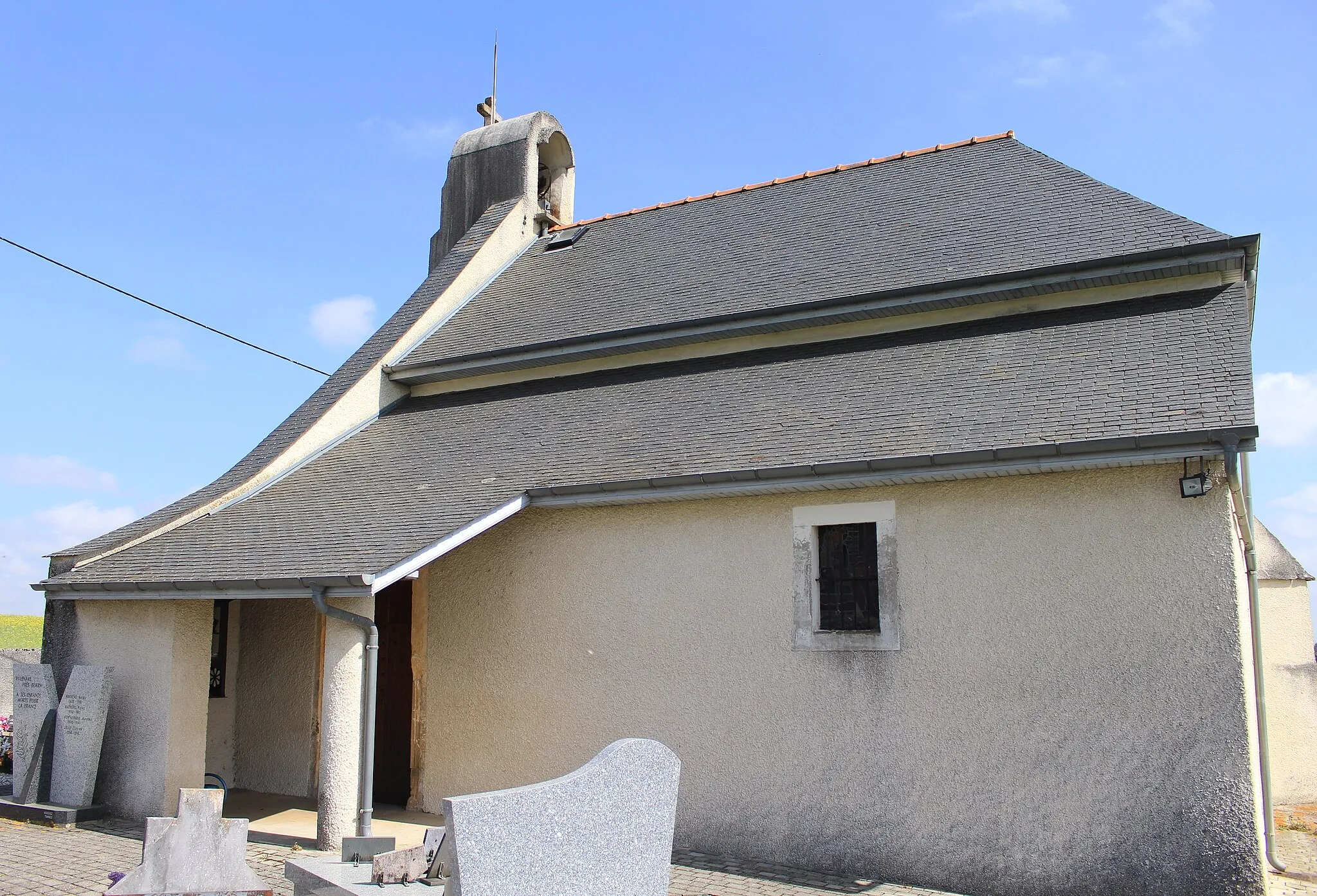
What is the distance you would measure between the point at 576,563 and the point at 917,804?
3331 mm

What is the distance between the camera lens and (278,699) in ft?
34.7

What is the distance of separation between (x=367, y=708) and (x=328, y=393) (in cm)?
483

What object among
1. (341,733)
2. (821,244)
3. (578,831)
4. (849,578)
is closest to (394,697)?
(341,733)

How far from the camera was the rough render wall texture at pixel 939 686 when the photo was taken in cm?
652

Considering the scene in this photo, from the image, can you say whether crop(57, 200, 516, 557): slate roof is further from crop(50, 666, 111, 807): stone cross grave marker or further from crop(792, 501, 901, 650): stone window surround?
crop(792, 501, 901, 650): stone window surround

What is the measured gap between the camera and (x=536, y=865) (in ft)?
14.4

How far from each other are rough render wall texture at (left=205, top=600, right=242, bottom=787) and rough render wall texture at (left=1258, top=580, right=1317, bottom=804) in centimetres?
1044

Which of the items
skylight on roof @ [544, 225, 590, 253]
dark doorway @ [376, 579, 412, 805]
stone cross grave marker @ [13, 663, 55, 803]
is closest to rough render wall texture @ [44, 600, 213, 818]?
stone cross grave marker @ [13, 663, 55, 803]

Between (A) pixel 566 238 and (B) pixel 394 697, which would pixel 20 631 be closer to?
(A) pixel 566 238

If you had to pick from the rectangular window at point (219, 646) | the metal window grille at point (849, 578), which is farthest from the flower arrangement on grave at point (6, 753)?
the metal window grille at point (849, 578)

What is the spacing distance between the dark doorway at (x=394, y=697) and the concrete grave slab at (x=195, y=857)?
4057 millimetres

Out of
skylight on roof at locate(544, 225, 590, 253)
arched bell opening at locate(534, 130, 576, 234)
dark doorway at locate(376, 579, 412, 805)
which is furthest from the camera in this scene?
arched bell opening at locate(534, 130, 576, 234)

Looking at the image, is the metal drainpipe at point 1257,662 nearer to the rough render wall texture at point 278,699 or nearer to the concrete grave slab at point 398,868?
the concrete grave slab at point 398,868

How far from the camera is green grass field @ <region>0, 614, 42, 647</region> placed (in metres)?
35.6
